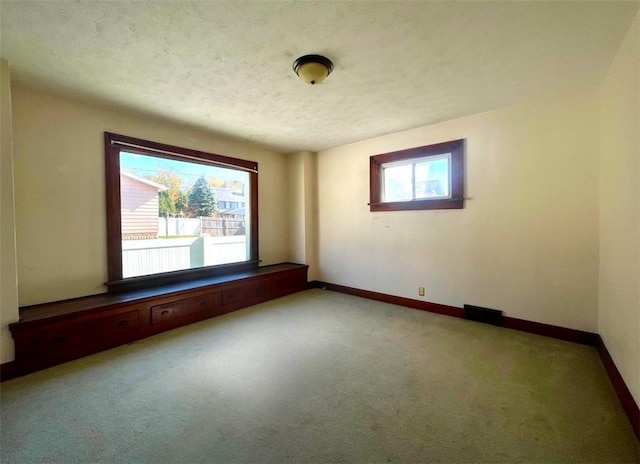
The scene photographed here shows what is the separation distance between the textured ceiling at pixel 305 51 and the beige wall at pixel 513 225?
0.35 m

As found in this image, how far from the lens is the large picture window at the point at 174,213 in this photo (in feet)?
10.1

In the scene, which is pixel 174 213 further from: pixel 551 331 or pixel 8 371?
pixel 551 331

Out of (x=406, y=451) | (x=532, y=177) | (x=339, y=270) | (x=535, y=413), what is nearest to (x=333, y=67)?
(x=532, y=177)

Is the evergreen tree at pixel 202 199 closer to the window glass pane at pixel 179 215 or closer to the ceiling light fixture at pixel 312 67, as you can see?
the window glass pane at pixel 179 215

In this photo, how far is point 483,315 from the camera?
319cm

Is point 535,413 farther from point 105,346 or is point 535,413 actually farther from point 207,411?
point 105,346

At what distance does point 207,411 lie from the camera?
171 centimetres

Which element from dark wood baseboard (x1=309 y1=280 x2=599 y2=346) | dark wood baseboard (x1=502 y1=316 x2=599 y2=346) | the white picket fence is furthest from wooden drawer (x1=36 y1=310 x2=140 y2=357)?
dark wood baseboard (x1=502 y1=316 x2=599 y2=346)

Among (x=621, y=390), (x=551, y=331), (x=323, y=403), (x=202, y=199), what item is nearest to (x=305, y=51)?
(x=323, y=403)

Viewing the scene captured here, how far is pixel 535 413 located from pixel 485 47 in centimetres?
252

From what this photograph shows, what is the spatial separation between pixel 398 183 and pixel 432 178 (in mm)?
501

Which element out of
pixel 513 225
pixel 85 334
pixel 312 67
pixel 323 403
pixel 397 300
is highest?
pixel 312 67

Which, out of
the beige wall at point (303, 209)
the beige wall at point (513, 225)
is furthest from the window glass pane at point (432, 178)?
the beige wall at point (303, 209)

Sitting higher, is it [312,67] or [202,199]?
[312,67]
